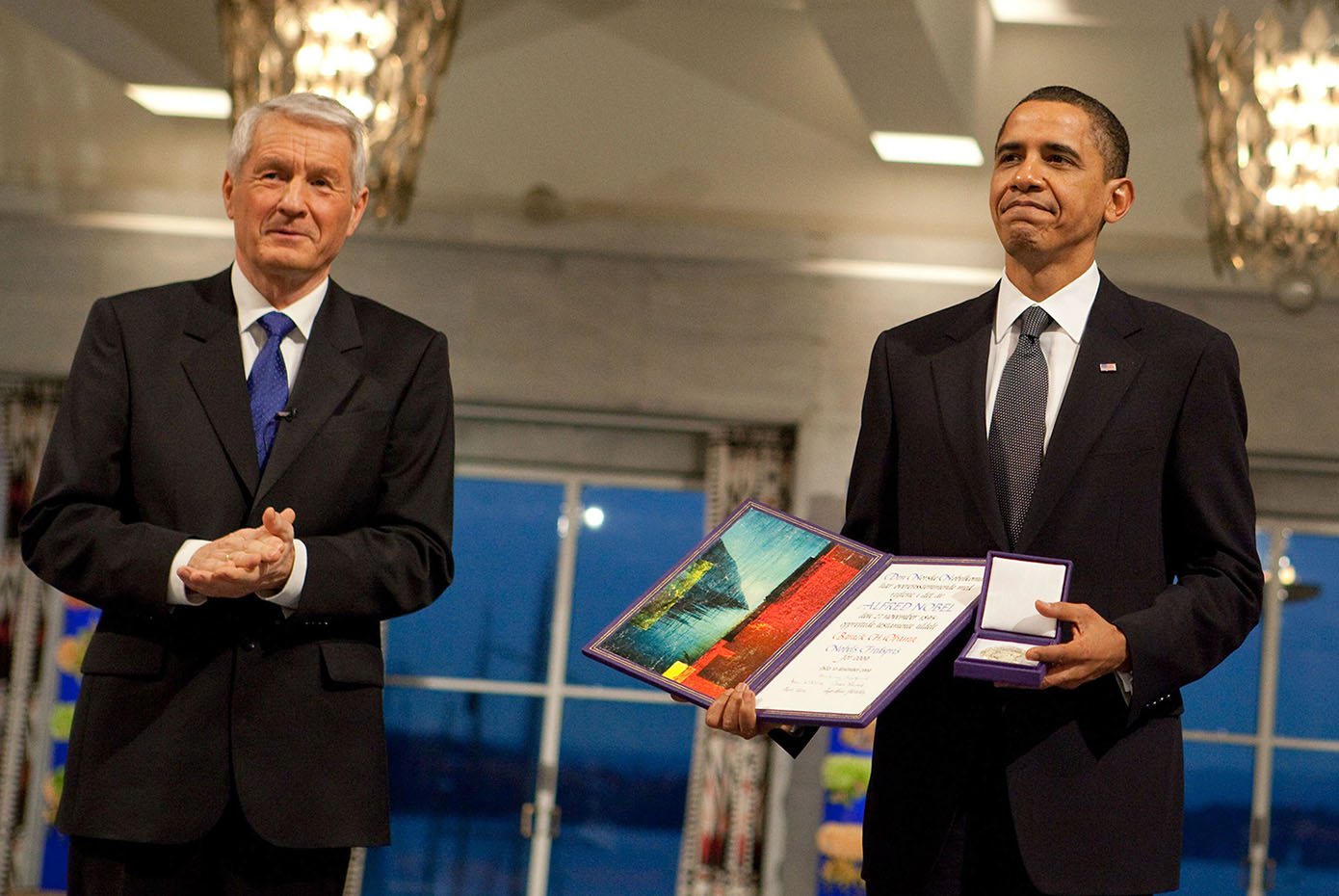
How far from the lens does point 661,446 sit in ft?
23.0

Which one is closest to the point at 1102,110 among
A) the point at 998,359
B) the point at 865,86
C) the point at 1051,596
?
the point at 998,359

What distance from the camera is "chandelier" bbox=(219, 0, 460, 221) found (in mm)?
3725

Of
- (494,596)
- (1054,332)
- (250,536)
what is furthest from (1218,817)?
(250,536)

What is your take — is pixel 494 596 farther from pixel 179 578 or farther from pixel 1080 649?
pixel 1080 649

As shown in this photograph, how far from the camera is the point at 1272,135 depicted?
4074mm

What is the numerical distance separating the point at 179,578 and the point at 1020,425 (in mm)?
992

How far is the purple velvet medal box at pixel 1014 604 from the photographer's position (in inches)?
64.4

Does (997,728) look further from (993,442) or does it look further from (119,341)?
(119,341)

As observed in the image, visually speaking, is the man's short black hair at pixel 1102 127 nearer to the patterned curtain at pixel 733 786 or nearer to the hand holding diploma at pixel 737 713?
the hand holding diploma at pixel 737 713

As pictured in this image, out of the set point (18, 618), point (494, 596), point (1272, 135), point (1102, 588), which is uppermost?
point (1272, 135)

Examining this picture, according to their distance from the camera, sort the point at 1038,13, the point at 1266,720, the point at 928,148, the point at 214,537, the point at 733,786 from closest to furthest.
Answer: the point at 214,537
the point at 1038,13
the point at 928,148
the point at 733,786
the point at 1266,720

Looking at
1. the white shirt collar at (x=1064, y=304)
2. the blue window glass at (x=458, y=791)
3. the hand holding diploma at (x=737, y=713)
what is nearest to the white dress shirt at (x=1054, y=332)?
the white shirt collar at (x=1064, y=304)

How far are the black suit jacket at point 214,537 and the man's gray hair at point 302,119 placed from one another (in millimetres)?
191

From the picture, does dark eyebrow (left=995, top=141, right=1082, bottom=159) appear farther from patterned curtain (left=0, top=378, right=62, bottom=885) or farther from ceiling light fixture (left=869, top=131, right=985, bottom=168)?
patterned curtain (left=0, top=378, right=62, bottom=885)
